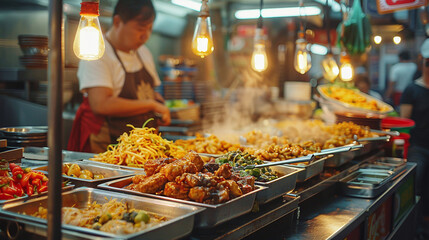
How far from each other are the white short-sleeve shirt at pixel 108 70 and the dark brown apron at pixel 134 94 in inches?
1.9

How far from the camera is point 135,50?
4.32 meters

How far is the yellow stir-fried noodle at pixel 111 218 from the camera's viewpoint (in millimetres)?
1608

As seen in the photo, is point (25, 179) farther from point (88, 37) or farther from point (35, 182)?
point (88, 37)

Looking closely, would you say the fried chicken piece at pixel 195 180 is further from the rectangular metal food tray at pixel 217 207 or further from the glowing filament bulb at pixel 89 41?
the glowing filament bulb at pixel 89 41

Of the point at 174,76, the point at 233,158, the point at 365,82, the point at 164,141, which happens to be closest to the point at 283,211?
the point at 233,158

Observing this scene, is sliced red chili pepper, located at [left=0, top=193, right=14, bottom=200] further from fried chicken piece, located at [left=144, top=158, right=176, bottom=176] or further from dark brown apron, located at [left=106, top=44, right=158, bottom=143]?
dark brown apron, located at [left=106, top=44, right=158, bottom=143]

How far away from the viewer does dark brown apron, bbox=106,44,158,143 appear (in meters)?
4.04

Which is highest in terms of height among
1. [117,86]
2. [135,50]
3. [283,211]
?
[135,50]

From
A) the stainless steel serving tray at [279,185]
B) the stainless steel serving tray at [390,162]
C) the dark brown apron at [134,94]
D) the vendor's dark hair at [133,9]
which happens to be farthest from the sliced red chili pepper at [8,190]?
the stainless steel serving tray at [390,162]

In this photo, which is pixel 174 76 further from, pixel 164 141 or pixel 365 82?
pixel 164 141

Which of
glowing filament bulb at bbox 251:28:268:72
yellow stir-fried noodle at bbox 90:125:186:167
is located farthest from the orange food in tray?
yellow stir-fried noodle at bbox 90:125:186:167

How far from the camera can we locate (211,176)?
2090mm

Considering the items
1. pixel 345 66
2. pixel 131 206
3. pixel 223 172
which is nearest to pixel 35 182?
pixel 131 206

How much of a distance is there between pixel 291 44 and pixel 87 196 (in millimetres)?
8356
